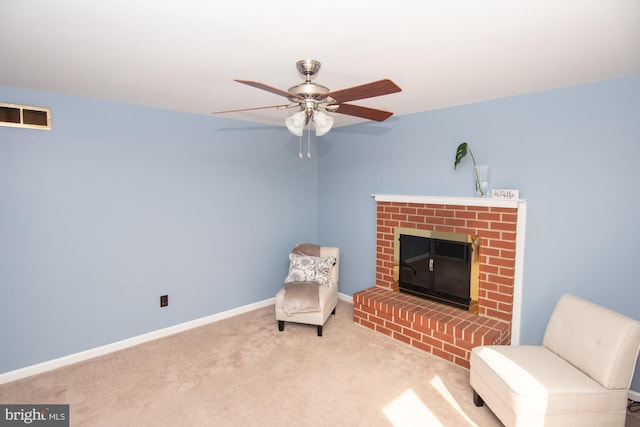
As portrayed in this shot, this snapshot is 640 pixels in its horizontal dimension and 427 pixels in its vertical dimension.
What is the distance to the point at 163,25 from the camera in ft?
5.18

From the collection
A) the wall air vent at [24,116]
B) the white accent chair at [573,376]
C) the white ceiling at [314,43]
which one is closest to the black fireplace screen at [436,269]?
the white accent chair at [573,376]

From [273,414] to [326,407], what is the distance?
369 mm

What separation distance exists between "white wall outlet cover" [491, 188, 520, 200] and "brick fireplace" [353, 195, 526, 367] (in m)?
0.04

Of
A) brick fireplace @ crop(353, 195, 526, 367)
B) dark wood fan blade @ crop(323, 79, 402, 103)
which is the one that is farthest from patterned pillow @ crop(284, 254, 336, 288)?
dark wood fan blade @ crop(323, 79, 402, 103)

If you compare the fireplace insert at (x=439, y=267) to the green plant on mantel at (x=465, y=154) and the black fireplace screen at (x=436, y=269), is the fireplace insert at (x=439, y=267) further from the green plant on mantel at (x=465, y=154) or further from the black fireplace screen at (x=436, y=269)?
the green plant on mantel at (x=465, y=154)

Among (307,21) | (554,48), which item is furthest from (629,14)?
(307,21)

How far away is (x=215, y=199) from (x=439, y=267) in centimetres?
252

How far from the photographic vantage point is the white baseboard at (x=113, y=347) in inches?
108

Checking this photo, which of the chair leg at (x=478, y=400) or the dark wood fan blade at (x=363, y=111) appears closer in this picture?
the dark wood fan blade at (x=363, y=111)

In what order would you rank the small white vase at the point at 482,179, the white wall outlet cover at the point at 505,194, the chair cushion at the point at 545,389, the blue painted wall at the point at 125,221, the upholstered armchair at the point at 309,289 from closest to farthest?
1. the chair cushion at the point at 545,389
2. the blue painted wall at the point at 125,221
3. the white wall outlet cover at the point at 505,194
4. the small white vase at the point at 482,179
5. the upholstered armchair at the point at 309,289

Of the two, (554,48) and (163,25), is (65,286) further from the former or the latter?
(554,48)

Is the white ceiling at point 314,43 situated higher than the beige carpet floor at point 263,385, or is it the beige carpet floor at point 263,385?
the white ceiling at point 314,43

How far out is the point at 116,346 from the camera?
3184 mm

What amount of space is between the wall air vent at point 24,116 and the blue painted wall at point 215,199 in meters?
0.07
